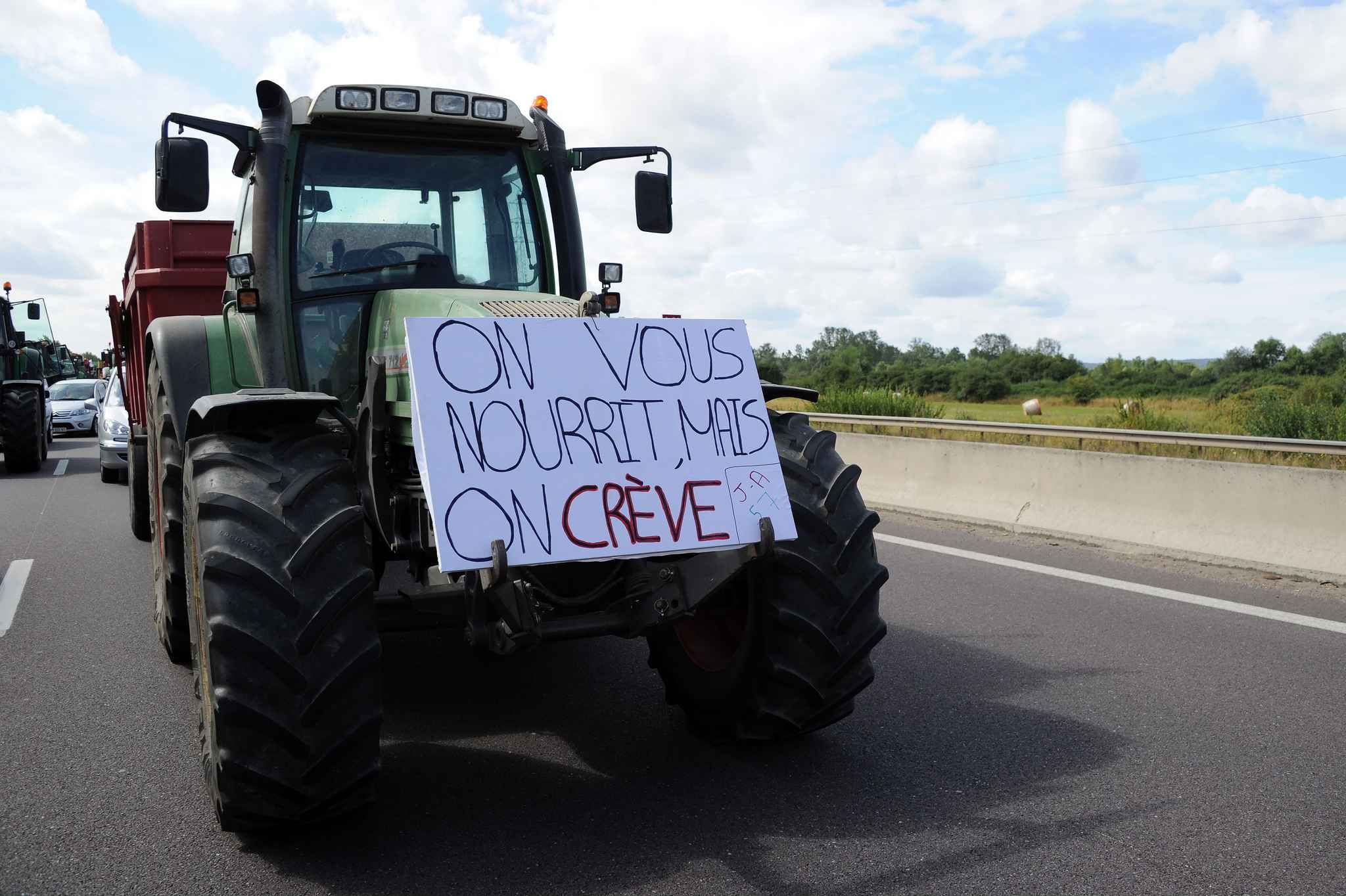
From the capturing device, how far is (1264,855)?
3.54 meters

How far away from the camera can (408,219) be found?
204 inches

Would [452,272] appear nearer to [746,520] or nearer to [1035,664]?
[746,520]

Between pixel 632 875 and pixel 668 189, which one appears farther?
pixel 668 189

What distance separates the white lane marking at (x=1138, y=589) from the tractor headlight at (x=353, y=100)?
5.44 metres

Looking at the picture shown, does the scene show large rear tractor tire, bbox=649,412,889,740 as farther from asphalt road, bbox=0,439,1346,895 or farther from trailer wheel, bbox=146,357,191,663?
trailer wheel, bbox=146,357,191,663

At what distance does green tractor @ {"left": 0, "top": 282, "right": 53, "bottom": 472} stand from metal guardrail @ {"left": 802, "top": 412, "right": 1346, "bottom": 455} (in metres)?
12.3

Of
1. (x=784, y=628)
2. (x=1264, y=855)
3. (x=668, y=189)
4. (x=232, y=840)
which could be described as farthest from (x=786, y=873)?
(x=668, y=189)

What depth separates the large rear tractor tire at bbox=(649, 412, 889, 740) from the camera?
4.12 metres

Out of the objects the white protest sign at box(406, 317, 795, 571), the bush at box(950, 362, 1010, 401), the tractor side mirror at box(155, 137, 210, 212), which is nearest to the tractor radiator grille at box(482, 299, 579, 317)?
the white protest sign at box(406, 317, 795, 571)

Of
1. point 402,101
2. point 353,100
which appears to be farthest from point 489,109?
point 353,100

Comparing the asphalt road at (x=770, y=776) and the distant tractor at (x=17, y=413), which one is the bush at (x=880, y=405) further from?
the asphalt road at (x=770, y=776)

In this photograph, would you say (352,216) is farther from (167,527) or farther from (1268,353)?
(1268,353)

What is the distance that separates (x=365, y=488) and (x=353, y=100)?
1718 millimetres

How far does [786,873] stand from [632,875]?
466 mm
